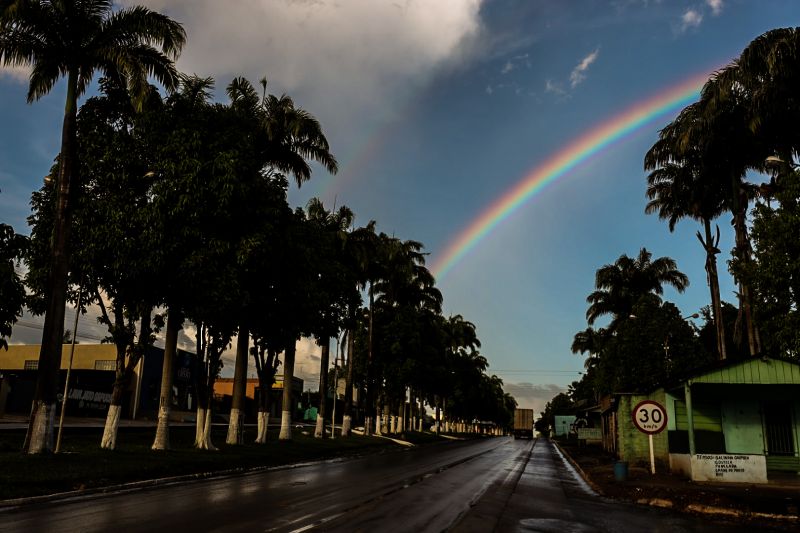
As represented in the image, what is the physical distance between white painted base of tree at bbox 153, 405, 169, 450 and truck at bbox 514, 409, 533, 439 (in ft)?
249

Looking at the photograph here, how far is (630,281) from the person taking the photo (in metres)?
63.0

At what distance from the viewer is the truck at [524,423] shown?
3590 inches

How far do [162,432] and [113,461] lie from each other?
15.2 feet

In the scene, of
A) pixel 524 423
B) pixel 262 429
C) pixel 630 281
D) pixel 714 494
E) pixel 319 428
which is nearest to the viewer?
pixel 714 494

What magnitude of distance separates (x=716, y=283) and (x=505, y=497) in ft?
85.4

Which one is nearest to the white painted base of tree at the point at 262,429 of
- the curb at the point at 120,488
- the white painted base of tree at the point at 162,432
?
the white painted base of tree at the point at 162,432

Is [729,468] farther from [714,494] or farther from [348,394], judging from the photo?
[348,394]

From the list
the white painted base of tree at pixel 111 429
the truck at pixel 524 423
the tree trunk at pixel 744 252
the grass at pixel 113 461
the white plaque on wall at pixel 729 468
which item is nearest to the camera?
the grass at pixel 113 461

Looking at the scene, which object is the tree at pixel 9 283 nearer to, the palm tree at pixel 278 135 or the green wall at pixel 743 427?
the palm tree at pixel 278 135

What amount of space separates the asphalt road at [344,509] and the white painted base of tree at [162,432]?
19.3 feet

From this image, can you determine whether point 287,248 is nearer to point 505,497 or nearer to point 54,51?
point 54,51

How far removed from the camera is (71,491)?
13.6 meters

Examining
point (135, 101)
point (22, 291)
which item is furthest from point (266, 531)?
point (135, 101)

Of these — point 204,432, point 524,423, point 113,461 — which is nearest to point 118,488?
point 113,461
